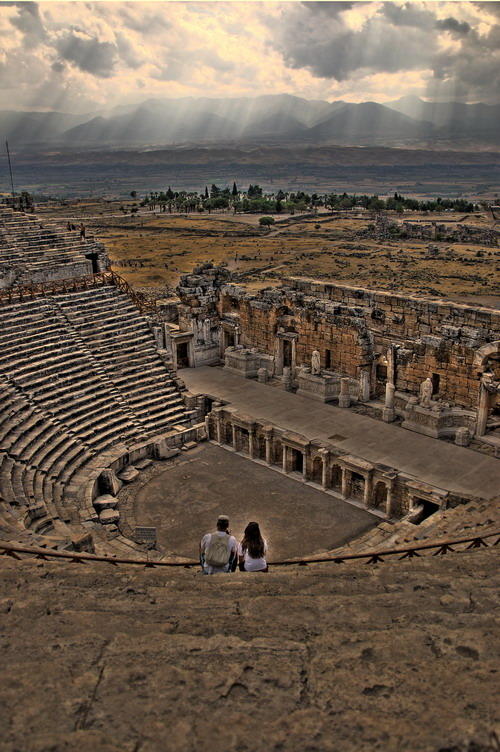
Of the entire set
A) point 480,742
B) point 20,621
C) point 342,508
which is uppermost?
point 480,742

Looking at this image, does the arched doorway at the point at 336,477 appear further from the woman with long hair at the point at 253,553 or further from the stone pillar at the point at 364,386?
the woman with long hair at the point at 253,553

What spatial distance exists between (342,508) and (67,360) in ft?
37.3

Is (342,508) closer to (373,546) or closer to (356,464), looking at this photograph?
(356,464)

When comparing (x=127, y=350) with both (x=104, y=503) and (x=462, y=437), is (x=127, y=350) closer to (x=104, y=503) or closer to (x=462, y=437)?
(x=104, y=503)

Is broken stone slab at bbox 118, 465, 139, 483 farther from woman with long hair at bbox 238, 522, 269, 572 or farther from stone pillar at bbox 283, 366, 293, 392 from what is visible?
woman with long hair at bbox 238, 522, 269, 572

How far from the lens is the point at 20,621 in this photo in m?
6.99

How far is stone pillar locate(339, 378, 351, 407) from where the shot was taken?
23719mm

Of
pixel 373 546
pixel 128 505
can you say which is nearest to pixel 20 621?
pixel 373 546

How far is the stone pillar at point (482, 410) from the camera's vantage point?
20.4 m

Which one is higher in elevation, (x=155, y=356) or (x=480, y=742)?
(x=480, y=742)

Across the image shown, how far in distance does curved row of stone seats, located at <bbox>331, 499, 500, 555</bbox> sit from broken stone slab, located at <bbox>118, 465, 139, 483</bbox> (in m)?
7.56

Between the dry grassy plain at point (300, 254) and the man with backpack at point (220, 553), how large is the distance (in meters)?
44.0

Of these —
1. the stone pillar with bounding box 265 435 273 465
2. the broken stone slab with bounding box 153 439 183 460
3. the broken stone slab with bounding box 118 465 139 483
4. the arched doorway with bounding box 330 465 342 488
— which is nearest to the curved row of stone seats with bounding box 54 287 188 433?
the broken stone slab with bounding box 153 439 183 460

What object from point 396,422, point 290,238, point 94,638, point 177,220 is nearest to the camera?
point 94,638
